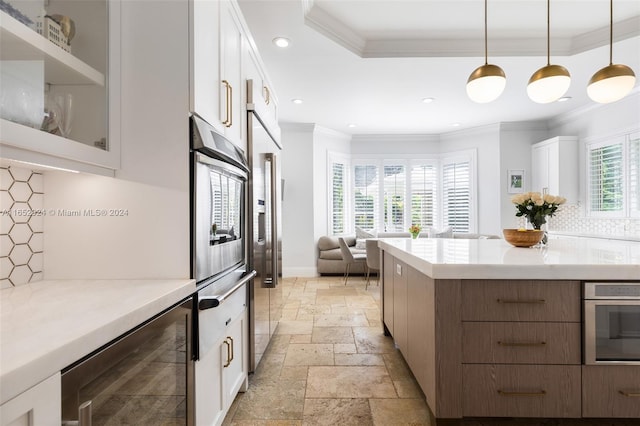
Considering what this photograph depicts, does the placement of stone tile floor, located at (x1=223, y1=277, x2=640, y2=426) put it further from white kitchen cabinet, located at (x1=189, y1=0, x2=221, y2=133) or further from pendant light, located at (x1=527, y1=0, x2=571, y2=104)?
pendant light, located at (x1=527, y1=0, x2=571, y2=104)

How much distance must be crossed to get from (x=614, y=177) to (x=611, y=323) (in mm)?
4326

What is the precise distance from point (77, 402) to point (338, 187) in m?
6.22

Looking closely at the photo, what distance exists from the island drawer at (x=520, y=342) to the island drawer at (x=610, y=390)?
4.5 inches

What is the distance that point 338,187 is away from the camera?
22.4ft

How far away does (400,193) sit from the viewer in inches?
280

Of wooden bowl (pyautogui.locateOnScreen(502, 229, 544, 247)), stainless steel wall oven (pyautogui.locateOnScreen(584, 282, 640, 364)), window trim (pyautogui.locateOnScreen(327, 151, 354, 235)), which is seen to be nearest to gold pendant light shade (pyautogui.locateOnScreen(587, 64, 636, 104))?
wooden bowl (pyautogui.locateOnScreen(502, 229, 544, 247))

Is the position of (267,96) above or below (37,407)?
Answer: above

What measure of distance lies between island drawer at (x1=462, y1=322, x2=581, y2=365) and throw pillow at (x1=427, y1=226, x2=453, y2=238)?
4994 mm

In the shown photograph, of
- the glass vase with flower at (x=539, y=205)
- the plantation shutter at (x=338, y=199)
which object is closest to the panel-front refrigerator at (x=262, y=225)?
the glass vase with flower at (x=539, y=205)

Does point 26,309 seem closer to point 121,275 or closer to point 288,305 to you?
point 121,275

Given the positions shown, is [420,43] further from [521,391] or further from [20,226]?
[20,226]

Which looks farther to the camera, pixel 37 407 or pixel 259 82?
pixel 259 82

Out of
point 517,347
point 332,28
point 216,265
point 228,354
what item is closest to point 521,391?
point 517,347

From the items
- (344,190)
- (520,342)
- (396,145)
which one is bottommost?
(520,342)
